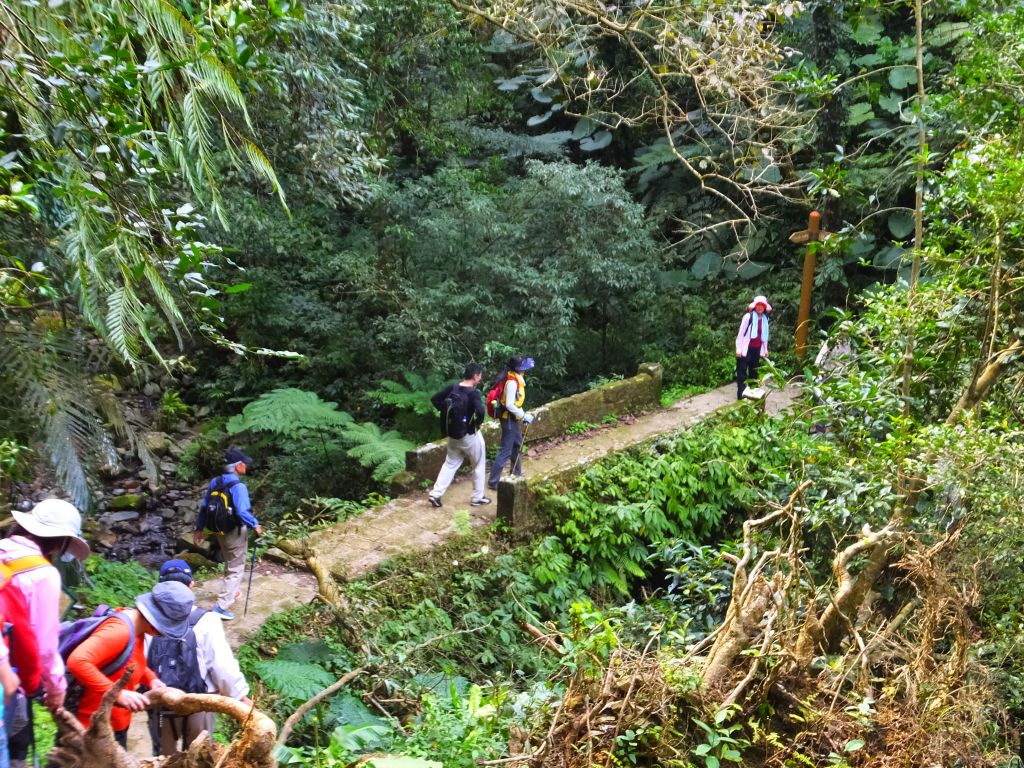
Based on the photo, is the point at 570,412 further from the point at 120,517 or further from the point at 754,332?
the point at 120,517

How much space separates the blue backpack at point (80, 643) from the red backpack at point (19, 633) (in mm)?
219

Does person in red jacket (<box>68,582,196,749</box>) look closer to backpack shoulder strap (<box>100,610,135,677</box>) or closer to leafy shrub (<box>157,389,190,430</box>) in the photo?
backpack shoulder strap (<box>100,610,135,677</box>)

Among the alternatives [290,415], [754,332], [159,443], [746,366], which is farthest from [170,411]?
[754,332]

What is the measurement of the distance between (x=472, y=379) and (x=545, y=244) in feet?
16.3

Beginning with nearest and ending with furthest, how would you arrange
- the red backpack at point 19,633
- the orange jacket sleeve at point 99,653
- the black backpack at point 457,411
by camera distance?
1. the red backpack at point 19,633
2. the orange jacket sleeve at point 99,653
3. the black backpack at point 457,411

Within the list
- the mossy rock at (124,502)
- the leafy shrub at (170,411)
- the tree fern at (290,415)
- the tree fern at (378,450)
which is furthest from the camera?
the leafy shrub at (170,411)

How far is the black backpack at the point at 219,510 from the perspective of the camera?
21.1ft

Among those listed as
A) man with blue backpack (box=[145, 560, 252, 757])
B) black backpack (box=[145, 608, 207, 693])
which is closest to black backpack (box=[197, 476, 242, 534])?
man with blue backpack (box=[145, 560, 252, 757])

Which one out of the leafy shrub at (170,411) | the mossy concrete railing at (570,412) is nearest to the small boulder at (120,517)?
the leafy shrub at (170,411)

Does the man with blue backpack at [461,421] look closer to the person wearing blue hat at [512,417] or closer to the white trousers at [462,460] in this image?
the white trousers at [462,460]

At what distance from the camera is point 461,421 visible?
809cm

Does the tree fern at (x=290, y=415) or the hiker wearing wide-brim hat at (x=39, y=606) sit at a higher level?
the hiker wearing wide-brim hat at (x=39, y=606)

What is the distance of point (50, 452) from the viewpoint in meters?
5.97

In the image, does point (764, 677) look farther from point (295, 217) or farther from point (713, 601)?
point (295, 217)
